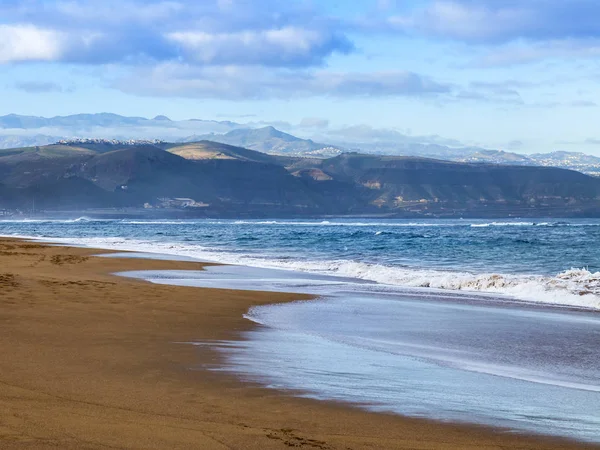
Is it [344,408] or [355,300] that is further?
[355,300]

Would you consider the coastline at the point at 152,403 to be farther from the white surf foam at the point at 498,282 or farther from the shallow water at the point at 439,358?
the white surf foam at the point at 498,282

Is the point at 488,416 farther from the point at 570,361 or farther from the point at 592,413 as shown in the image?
the point at 570,361

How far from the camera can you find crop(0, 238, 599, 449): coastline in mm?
5426

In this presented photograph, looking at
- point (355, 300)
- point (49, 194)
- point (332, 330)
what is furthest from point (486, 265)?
point (49, 194)

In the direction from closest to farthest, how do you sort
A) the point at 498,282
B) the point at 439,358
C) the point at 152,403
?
the point at 152,403 → the point at 439,358 → the point at 498,282

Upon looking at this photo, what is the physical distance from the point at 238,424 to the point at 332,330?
19.4 feet

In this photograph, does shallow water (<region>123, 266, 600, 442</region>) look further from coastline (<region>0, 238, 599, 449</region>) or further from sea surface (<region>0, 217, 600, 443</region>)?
coastline (<region>0, 238, 599, 449</region>)

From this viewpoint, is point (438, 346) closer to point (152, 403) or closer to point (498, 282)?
point (152, 403)

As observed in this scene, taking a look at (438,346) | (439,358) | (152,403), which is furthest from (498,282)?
(152,403)

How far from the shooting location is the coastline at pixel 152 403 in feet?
17.8

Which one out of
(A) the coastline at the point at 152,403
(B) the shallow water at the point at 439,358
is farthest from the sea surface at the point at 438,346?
(A) the coastline at the point at 152,403

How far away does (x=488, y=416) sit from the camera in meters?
6.43

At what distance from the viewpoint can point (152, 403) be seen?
251 inches

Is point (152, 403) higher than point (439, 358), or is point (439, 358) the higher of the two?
point (152, 403)
